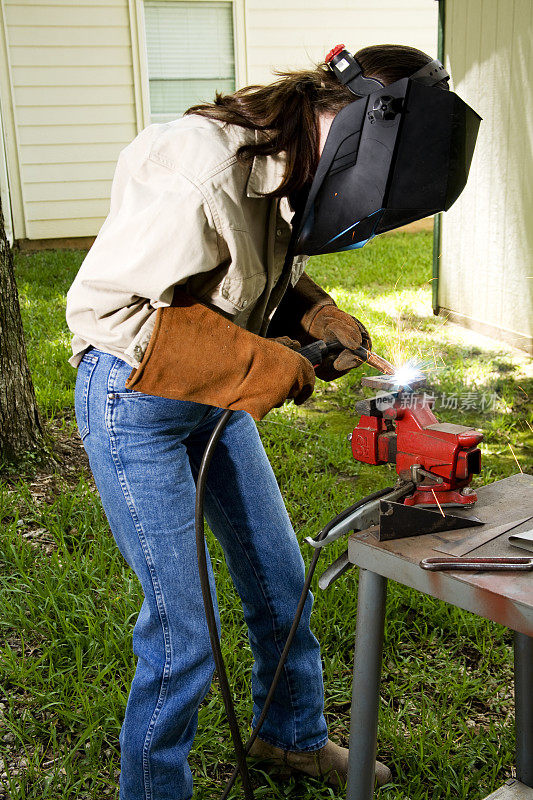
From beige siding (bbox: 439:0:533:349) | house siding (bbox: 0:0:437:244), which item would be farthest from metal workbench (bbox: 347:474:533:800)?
house siding (bbox: 0:0:437:244)

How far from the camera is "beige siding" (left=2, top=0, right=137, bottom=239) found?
9.23 metres

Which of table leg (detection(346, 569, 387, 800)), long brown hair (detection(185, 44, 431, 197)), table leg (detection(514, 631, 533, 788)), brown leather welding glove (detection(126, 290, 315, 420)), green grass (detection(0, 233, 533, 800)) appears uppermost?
long brown hair (detection(185, 44, 431, 197))

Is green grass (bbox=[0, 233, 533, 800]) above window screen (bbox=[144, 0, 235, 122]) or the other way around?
the other way around

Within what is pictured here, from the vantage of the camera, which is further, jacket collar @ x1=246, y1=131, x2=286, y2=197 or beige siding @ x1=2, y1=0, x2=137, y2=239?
beige siding @ x1=2, y1=0, x2=137, y2=239

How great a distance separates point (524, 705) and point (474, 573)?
2.35ft

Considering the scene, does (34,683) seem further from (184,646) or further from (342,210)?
(342,210)

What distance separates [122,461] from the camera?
1.76m

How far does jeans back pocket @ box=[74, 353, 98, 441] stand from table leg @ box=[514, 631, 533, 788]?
3.67ft

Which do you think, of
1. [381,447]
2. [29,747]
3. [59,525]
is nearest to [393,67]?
[381,447]

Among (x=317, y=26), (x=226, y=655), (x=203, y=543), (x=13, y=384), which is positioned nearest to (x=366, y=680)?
(x=203, y=543)

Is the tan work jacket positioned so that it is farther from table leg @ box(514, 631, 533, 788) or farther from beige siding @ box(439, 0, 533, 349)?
beige siding @ box(439, 0, 533, 349)

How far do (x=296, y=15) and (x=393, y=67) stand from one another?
9280 millimetres

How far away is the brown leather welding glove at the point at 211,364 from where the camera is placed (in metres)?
1.64

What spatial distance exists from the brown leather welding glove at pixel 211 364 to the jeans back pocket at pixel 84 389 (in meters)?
0.17
